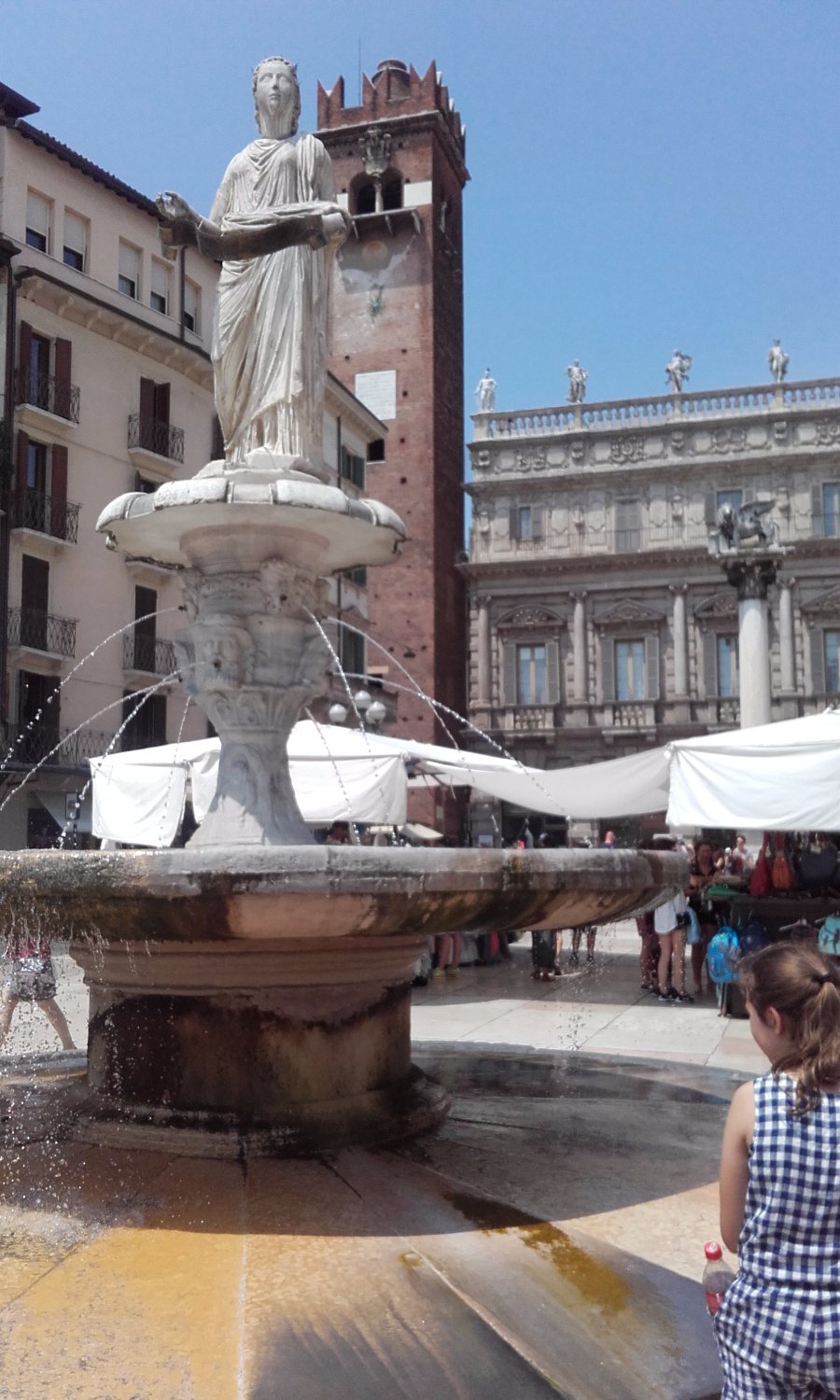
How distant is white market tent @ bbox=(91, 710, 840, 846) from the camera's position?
32.7 ft

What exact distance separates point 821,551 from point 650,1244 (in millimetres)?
36676

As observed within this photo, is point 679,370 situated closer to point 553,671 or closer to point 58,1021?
Answer: point 553,671

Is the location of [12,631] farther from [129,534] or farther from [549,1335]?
[549,1335]

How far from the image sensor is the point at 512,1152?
169 inches

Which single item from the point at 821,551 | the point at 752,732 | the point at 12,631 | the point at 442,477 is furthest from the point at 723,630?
the point at 752,732

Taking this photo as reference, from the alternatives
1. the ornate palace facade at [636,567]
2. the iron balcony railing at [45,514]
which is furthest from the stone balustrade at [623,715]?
the iron balcony railing at [45,514]

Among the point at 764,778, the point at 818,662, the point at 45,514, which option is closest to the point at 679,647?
the point at 818,662

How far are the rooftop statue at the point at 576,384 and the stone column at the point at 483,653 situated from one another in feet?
23.5

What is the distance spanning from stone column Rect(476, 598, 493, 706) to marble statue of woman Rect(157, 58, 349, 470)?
34.3 m

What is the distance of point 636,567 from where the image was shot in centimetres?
3956

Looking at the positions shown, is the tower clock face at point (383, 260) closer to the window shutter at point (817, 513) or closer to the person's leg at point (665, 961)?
the window shutter at point (817, 513)

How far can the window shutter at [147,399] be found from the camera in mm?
27078

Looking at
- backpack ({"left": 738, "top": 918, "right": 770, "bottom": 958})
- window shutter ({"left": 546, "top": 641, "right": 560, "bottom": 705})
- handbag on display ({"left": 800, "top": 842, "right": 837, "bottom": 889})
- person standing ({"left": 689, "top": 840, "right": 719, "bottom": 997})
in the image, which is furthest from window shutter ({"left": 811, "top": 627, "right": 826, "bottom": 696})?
backpack ({"left": 738, "top": 918, "right": 770, "bottom": 958})

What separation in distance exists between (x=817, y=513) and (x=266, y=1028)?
3649 cm
